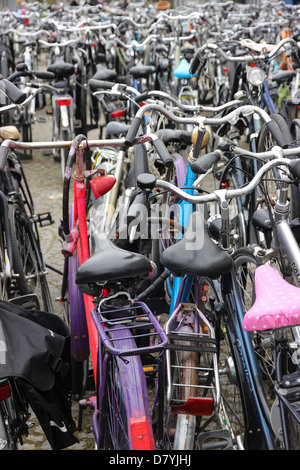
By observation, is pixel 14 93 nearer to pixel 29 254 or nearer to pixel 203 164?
pixel 29 254

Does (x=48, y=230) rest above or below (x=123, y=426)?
below

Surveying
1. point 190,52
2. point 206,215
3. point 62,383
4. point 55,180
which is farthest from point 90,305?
point 190,52

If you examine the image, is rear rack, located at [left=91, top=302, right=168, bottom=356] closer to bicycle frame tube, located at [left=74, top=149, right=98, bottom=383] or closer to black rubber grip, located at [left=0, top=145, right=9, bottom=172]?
bicycle frame tube, located at [left=74, top=149, right=98, bottom=383]

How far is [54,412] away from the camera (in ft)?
8.10

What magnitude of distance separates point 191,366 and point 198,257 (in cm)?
50

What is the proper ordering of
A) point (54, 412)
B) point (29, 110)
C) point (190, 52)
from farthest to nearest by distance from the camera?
point (29, 110) < point (190, 52) < point (54, 412)

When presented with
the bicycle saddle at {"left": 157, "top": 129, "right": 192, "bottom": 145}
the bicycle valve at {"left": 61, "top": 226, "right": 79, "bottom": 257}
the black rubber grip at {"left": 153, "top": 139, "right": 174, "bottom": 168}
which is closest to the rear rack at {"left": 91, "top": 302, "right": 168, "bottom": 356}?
the bicycle valve at {"left": 61, "top": 226, "right": 79, "bottom": 257}

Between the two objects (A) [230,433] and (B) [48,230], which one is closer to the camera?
(A) [230,433]

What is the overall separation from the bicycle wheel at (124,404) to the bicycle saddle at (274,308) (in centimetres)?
47

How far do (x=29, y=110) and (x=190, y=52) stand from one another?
2.34 meters

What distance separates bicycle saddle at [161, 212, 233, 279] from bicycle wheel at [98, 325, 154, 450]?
1.11 ft

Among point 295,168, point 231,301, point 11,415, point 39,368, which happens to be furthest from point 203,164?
point 11,415
